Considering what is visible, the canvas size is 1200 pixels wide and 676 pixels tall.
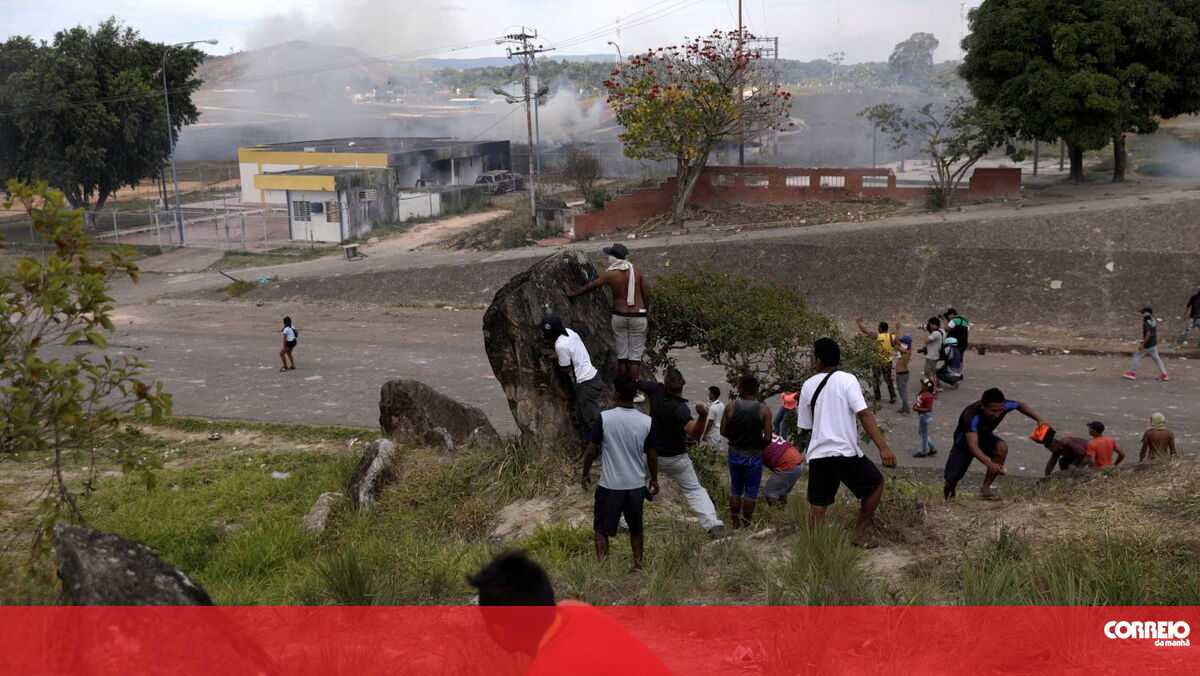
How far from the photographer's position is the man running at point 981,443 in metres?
8.73

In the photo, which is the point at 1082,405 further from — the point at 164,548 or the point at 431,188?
the point at 431,188

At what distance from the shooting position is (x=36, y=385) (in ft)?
20.3

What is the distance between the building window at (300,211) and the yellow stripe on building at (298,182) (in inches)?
22.5

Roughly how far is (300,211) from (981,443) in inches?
1243

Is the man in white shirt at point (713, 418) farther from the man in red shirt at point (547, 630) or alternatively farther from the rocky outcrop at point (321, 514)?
the man in red shirt at point (547, 630)

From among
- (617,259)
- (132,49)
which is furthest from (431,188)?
(617,259)

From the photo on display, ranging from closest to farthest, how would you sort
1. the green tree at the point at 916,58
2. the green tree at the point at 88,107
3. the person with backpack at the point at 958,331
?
1. the person with backpack at the point at 958,331
2. the green tree at the point at 88,107
3. the green tree at the point at 916,58

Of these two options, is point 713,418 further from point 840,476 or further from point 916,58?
point 916,58

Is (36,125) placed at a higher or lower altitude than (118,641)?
higher

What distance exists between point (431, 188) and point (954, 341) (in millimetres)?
30239

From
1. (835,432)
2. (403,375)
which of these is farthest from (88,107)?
(835,432)

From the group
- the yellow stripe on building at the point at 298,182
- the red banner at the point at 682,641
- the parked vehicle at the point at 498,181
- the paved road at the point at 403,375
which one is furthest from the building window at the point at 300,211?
the red banner at the point at 682,641

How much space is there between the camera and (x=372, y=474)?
10.0 m

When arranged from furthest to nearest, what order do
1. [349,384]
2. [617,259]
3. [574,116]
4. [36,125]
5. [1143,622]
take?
[574,116] → [36,125] → [349,384] → [617,259] → [1143,622]
